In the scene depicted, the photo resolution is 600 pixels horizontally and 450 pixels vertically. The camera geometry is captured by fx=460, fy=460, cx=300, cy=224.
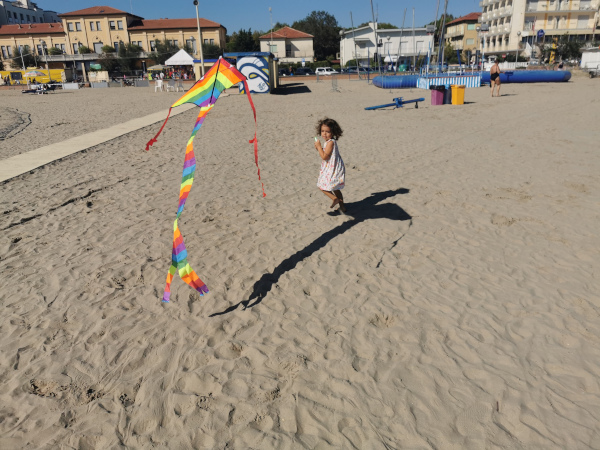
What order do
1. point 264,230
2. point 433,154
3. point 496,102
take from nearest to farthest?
point 264,230, point 433,154, point 496,102

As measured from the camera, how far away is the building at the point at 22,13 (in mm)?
81875

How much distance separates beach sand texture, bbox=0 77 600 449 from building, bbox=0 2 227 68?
244 ft

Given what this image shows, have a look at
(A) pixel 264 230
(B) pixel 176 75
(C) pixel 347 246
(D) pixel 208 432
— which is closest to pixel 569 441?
(D) pixel 208 432

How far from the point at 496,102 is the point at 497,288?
1663cm

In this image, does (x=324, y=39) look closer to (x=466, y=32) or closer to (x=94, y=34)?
(x=466, y=32)

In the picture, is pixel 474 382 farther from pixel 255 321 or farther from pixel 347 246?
pixel 347 246

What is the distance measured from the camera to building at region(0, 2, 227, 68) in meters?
73.4

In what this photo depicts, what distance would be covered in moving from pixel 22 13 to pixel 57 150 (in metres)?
98.1

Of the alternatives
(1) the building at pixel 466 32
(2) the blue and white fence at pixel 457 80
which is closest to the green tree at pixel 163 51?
(1) the building at pixel 466 32

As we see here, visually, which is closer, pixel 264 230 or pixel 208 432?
pixel 208 432

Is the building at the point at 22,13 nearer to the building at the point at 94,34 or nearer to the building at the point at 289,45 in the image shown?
the building at the point at 94,34

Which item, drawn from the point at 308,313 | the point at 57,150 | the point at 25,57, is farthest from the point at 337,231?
the point at 25,57

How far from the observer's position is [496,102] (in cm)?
1867

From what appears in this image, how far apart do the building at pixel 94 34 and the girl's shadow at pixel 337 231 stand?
7477 cm
